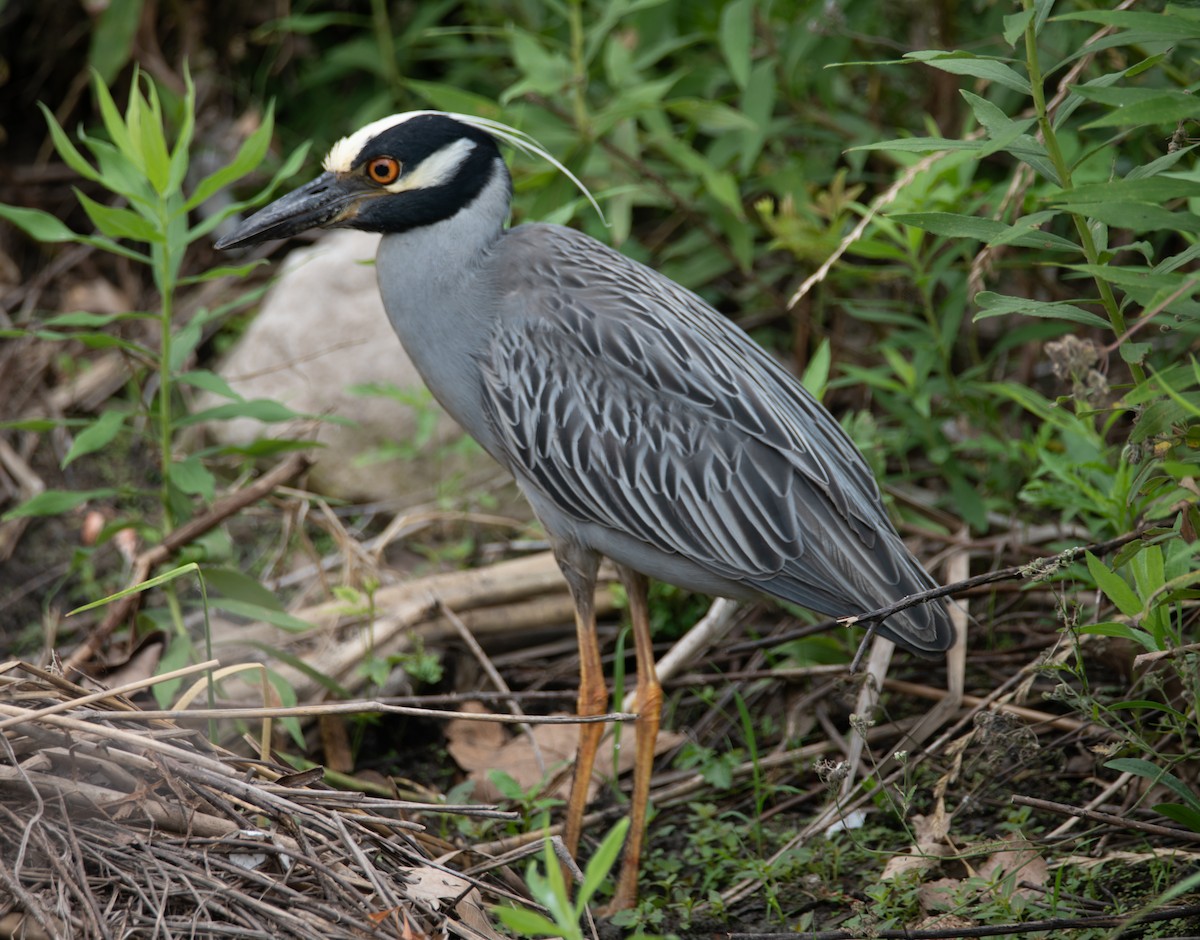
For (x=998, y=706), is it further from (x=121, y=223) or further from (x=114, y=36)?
(x=114, y=36)

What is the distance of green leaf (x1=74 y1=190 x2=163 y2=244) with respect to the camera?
131 inches

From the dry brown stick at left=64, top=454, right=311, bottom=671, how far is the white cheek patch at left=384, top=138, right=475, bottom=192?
846mm

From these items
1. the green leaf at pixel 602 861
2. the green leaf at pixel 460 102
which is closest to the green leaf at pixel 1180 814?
the green leaf at pixel 602 861

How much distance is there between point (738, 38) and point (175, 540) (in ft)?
7.95

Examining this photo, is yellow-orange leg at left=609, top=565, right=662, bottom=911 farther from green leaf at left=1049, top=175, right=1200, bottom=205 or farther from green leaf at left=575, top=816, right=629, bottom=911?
green leaf at left=1049, top=175, right=1200, bottom=205

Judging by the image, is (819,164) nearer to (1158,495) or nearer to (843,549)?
(843,549)

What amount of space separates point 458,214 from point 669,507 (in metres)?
1.06

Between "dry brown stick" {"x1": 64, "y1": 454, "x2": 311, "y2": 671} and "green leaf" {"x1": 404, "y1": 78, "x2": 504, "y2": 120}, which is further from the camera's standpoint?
"green leaf" {"x1": 404, "y1": 78, "x2": 504, "y2": 120}

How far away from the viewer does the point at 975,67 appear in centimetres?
238

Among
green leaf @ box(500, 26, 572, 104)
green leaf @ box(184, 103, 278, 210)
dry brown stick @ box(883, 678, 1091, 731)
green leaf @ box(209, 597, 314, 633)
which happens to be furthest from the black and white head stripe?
dry brown stick @ box(883, 678, 1091, 731)

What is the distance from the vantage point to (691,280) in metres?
4.81

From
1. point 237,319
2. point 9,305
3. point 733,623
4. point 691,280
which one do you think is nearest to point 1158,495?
point 733,623

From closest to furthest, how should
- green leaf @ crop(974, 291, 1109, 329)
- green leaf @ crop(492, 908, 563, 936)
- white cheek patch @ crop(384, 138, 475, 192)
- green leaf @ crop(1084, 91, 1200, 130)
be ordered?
green leaf @ crop(492, 908, 563, 936) → green leaf @ crop(1084, 91, 1200, 130) → green leaf @ crop(974, 291, 1109, 329) → white cheek patch @ crop(384, 138, 475, 192)

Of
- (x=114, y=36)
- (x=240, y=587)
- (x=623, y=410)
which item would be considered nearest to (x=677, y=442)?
(x=623, y=410)
